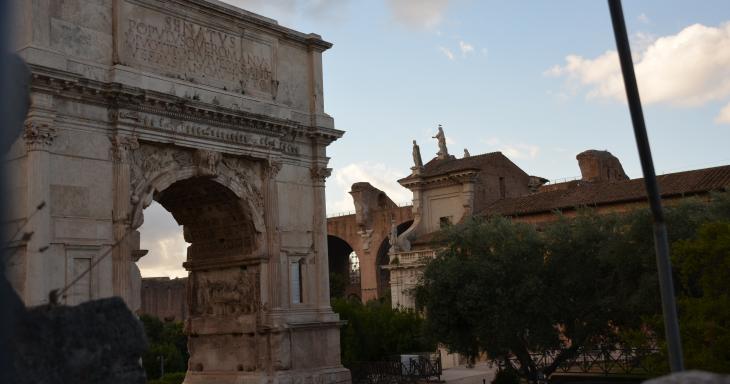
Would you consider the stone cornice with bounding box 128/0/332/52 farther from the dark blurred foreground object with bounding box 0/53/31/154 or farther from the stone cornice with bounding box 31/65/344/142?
the dark blurred foreground object with bounding box 0/53/31/154

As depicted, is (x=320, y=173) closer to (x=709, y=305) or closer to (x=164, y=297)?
(x=709, y=305)

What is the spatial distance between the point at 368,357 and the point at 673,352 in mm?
21659

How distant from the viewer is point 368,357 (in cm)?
2856

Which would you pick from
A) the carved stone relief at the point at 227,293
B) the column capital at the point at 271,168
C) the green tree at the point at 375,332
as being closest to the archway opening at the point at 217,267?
the carved stone relief at the point at 227,293

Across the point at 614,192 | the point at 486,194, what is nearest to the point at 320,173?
the point at 614,192

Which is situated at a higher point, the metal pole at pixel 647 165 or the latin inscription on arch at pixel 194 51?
the latin inscription on arch at pixel 194 51

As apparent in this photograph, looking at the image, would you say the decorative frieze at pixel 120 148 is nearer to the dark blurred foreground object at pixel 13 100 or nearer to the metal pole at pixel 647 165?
the dark blurred foreground object at pixel 13 100

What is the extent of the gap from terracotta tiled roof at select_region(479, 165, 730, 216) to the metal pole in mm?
21301

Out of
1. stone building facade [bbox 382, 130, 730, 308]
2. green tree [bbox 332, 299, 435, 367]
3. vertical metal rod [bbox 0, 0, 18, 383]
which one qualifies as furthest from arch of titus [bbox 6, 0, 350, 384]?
vertical metal rod [bbox 0, 0, 18, 383]

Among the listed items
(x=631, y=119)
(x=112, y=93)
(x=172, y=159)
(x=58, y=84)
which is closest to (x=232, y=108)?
Answer: (x=172, y=159)

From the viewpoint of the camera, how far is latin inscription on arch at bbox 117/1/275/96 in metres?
19.1

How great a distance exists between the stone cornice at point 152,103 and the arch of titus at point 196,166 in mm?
34

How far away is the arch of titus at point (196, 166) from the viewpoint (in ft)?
55.9

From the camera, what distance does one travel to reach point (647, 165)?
300 inches
